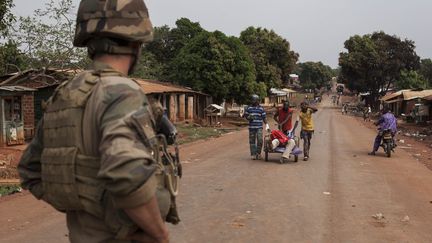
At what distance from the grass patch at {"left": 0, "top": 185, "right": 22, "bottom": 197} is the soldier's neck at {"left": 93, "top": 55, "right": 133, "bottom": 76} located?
24.5ft

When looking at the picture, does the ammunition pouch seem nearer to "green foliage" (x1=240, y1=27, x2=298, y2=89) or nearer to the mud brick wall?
the mud brick wall

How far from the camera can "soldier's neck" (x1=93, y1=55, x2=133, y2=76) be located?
2123mm

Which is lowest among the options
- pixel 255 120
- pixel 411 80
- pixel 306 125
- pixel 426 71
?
pixel 306 125

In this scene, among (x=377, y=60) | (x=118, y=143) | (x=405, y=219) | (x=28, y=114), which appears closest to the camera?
(x=118, y=143)

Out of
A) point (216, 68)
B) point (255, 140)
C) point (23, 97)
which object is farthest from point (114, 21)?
point (216, 68)

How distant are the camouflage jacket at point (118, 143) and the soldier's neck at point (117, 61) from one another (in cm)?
5

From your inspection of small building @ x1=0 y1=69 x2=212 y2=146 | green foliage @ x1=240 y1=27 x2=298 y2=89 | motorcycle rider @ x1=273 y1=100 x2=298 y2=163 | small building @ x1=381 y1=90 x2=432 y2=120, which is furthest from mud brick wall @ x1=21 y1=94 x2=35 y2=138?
green foliage @ x1=240 y1=27 x2=298 y2=89

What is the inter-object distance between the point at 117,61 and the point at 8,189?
8.23 metres

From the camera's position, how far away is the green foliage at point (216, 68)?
3344 centimetres

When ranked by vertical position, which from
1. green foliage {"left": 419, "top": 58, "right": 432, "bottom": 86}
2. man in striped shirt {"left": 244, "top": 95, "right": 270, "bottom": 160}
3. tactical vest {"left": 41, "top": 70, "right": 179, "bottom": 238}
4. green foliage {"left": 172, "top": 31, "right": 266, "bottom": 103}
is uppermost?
green foliage {"left": 419, "top": 58, "right": 432, "bottom": 86}

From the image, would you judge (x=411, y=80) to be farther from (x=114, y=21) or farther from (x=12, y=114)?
(x=114, y=21)

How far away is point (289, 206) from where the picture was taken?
7.49 m

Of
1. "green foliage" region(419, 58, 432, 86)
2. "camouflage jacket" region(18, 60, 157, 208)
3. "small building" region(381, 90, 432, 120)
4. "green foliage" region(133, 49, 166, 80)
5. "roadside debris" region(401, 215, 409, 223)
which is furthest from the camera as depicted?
"green foliage" region(419, 58, 432, 86)

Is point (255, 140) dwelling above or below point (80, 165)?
below
